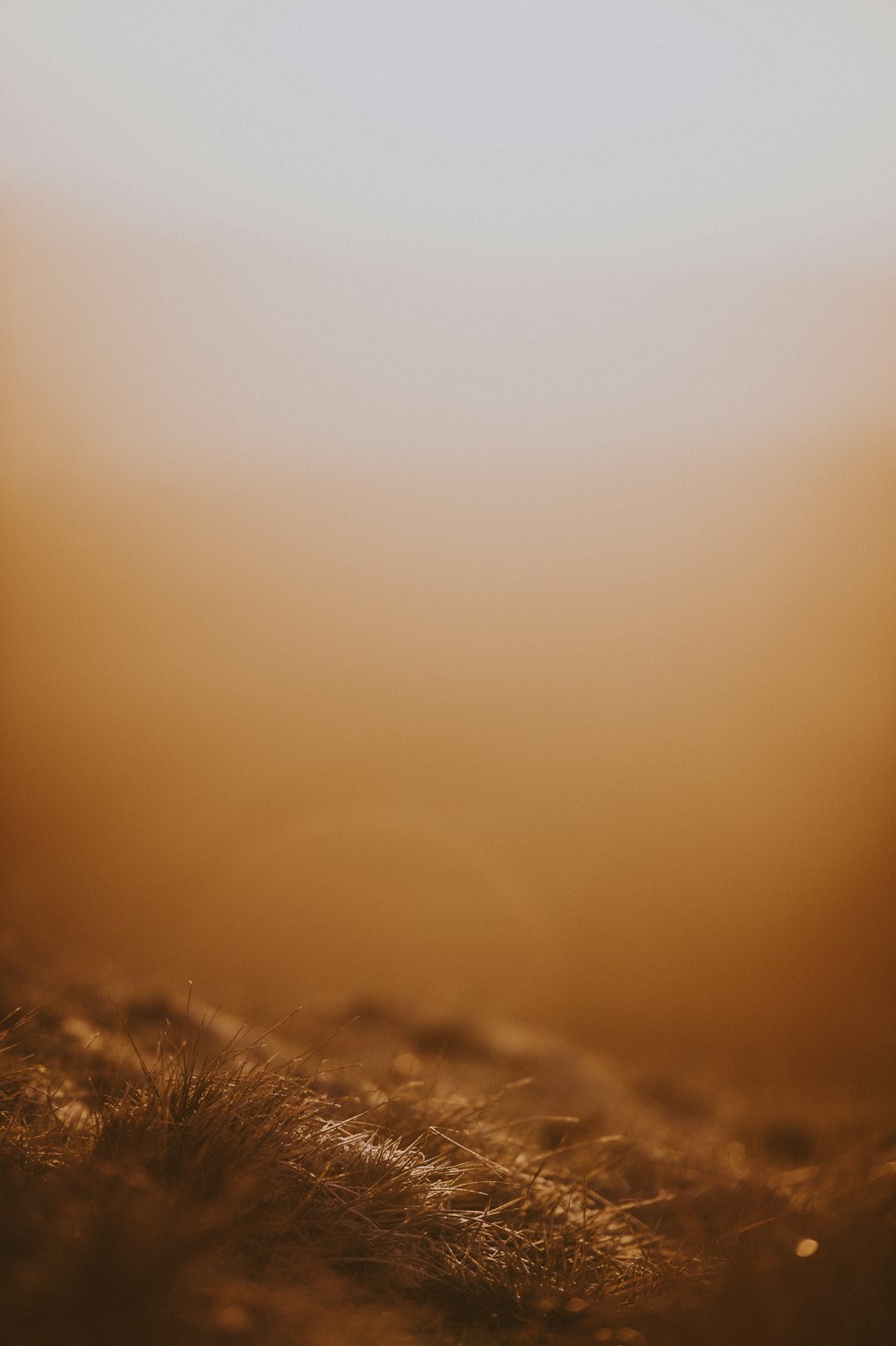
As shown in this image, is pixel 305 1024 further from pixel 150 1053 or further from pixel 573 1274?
pixel 573 1274

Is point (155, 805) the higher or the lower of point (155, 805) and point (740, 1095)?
the lower

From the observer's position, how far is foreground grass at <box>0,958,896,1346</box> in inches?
55.7

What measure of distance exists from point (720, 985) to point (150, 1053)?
43.9 ft

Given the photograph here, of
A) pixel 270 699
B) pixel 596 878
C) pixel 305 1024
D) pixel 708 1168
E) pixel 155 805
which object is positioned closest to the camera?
pixel 708 1168

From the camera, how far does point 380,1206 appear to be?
1762 mm

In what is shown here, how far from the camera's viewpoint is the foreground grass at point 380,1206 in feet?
4.65

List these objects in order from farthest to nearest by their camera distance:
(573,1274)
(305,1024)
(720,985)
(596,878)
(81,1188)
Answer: (596,878) → (720,985) → (305,1024) → (573,1274) → (81,1188)

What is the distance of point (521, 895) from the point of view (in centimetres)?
1723

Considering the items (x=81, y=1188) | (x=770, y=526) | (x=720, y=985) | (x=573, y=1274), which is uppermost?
(x=770, y=526)

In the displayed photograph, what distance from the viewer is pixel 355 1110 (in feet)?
6.95

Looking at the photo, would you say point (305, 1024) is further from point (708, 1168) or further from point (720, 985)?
point (720, 985)

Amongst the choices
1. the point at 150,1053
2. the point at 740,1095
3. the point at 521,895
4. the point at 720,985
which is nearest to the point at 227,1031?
the point at 150,1053

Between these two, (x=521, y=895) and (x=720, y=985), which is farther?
(x=521, y=895)

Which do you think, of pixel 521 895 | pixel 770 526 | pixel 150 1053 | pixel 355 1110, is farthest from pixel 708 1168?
pixel 770 526
